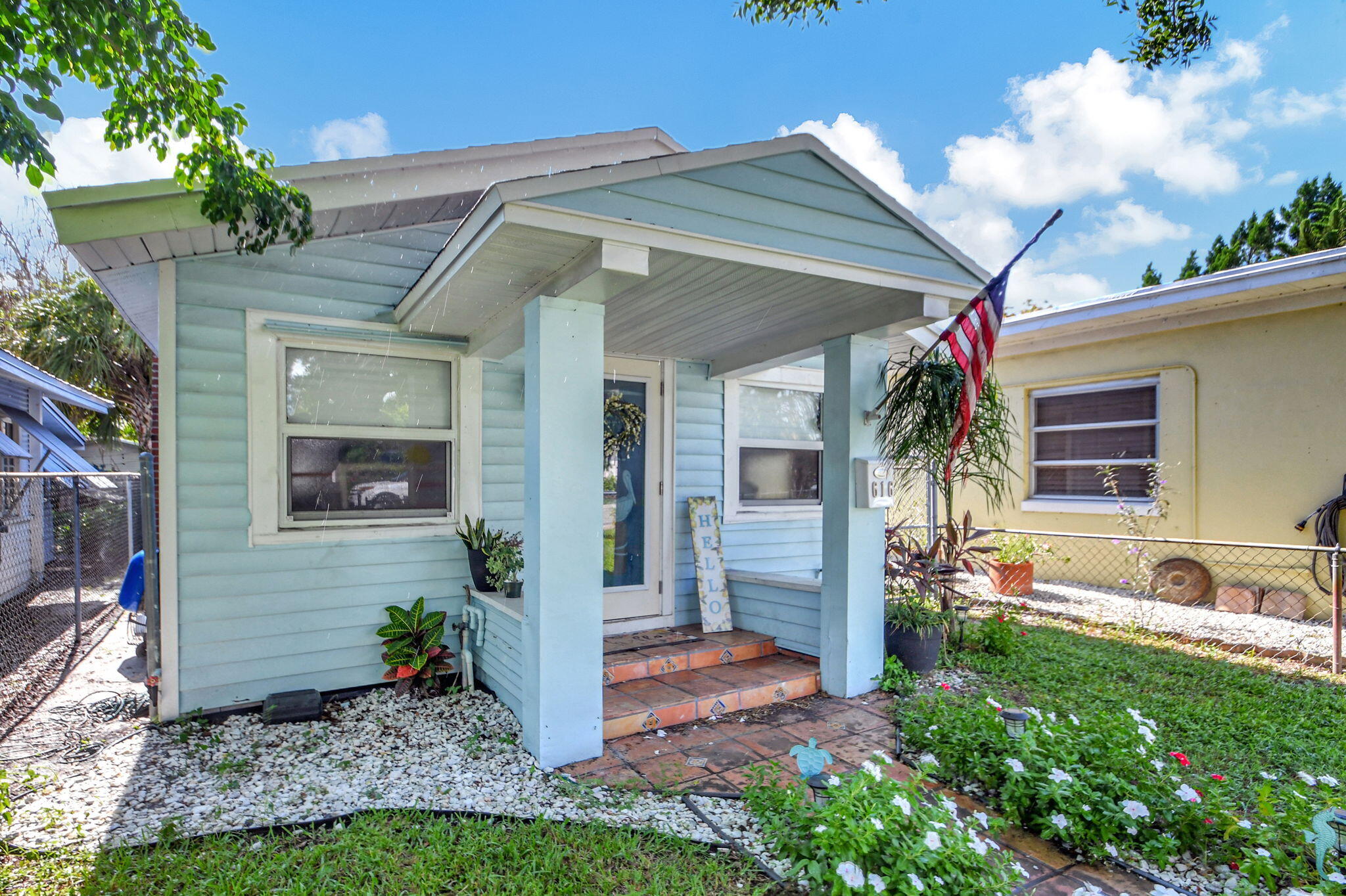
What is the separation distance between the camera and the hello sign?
16.1ft

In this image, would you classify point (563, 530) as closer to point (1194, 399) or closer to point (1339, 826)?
point (1339, 826)

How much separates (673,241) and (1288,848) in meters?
3.12

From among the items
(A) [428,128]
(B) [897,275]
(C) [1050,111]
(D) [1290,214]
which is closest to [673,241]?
(B) [897,275]

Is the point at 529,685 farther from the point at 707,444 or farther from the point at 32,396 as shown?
the point at 32,396

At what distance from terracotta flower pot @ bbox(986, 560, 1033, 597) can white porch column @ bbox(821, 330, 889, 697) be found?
12.5ft

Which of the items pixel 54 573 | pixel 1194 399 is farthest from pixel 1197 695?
pixel 54 573

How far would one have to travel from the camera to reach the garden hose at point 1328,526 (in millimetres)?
5699

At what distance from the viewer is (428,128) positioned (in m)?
7.06

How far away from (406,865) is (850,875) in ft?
4.94

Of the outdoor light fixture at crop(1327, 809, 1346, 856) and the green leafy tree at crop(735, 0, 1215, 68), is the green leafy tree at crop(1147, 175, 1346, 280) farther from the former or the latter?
the outdoor light fixture at crop(1327, 809, 1346, 856)

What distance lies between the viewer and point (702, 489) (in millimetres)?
5246

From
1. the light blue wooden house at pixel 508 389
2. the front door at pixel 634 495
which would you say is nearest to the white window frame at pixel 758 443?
the light blue wooden house at pixel 508 389

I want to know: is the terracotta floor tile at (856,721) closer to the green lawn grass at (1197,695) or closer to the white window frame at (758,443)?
the green lawn grass at (1197,695)

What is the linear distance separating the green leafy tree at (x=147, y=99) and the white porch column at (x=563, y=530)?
1.54 m
